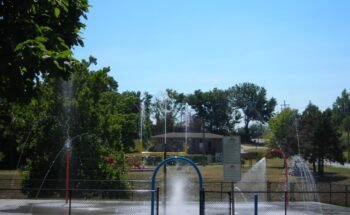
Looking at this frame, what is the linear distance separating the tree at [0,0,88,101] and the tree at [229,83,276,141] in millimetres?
133975

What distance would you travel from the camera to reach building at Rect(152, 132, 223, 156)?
103 meters

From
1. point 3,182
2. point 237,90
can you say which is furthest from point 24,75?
point 237,90

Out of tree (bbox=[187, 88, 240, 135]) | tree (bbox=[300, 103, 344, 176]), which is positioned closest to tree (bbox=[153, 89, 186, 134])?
tree (bbox=[187, 88, 240, 135])

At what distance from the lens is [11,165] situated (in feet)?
199

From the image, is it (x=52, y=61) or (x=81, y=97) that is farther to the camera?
(x=81, y=97)

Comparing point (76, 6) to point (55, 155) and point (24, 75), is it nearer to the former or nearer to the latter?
point (24, 75)

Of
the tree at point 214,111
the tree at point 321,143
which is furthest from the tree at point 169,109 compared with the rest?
the tree at point 321,143

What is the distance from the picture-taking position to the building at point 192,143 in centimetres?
10314

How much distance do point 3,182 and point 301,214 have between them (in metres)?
21.7

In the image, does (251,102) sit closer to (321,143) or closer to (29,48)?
(321,143)

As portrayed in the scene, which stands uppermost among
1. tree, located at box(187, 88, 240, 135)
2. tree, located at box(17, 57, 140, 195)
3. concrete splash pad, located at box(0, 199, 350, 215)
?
tree, located at box(187, 88, 240, 135)

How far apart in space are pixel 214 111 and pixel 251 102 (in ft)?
46.6

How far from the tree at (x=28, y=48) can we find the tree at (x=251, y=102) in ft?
440

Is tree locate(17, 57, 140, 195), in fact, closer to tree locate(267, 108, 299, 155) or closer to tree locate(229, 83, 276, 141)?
tree locate(267, 108, 299, 155)
